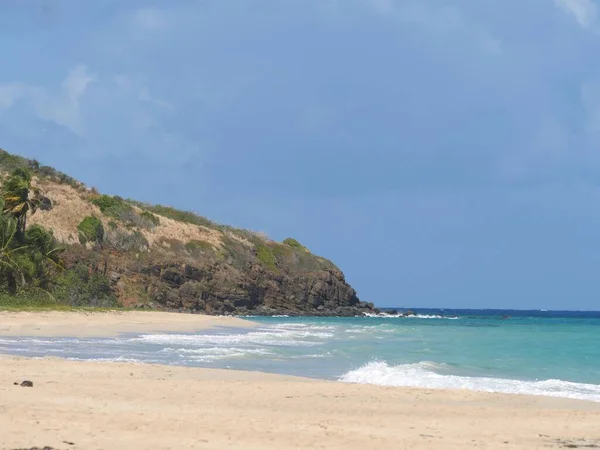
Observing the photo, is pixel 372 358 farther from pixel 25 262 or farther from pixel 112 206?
pixel 112 206

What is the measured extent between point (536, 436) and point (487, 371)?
12306 mm

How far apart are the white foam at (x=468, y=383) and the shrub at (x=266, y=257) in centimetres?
6765

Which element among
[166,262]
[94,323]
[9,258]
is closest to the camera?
[94,323]

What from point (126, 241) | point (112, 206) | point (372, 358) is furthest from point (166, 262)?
point (372, 358)

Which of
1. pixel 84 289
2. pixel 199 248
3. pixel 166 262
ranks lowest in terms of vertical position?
pixel 84 289

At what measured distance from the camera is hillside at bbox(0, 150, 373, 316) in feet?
218

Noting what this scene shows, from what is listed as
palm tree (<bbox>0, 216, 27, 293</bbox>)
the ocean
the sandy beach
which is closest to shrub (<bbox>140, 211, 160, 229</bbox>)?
palm tree (<bbox>0, 216, 27, 293</bbox>)

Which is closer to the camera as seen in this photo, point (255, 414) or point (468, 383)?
point (255, 414)

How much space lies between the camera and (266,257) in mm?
89562

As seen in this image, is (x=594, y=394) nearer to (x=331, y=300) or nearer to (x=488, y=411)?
(x=488, y=411)

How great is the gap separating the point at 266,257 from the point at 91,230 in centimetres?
2535

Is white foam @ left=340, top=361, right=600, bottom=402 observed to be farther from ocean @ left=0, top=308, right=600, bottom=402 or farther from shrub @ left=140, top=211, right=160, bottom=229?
shrub @ left=140, top=211, right=160, bottom=229

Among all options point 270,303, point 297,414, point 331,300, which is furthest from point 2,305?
point 331,300

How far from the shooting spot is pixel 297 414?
12.4 meters
